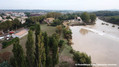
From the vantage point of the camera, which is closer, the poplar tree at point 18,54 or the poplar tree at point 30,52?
the poplar tree at point 18,54

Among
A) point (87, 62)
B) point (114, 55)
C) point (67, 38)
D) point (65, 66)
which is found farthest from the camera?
point (67, 38)

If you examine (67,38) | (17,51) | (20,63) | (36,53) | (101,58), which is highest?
(17,51)

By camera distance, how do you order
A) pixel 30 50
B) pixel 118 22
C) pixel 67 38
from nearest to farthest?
pixel 30 50 < pixel 67 38 < pixel 118 22

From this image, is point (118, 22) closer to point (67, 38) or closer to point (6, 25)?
point (67, 38)

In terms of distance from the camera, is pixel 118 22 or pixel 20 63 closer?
pixel 20 63

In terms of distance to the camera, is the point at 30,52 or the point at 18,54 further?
the point at 30,52

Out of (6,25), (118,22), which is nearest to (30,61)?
(6,25)

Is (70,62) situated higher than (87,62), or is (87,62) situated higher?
Result: (87,62)

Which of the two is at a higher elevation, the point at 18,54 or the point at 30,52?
the point at 18,54

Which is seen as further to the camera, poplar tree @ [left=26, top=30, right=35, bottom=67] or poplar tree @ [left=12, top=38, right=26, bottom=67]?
poplar tree @ [left=26, top=30, right=35, bottom=67]

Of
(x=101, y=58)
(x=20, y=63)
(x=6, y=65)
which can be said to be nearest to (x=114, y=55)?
(x=101, y=58)
